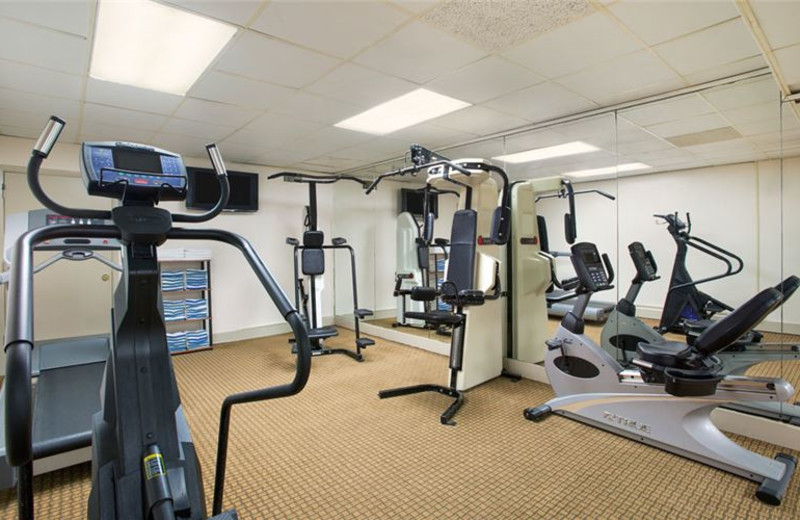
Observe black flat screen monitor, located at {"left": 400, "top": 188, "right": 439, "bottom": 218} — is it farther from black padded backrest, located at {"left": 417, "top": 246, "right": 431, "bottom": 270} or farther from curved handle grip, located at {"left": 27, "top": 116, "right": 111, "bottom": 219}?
curved handle grip, located at {"left": 27, "top": 116, "right": 111, "bottom": 219}

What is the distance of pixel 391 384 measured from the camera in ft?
13.1

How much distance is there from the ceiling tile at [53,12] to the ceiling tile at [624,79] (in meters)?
2.95

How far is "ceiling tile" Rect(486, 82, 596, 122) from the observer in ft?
10.6

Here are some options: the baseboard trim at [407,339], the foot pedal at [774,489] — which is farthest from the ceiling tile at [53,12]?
the baseboard trim at [407,339]

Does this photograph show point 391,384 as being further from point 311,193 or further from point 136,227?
point 136,227

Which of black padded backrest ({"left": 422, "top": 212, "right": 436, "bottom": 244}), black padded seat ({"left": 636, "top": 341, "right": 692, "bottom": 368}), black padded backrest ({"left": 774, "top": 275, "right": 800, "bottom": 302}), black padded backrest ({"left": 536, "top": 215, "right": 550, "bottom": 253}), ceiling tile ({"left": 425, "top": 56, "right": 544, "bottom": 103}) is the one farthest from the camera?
black padded backrest ({"left": 536, "top": 215, "right": 550, "bottom": 253})

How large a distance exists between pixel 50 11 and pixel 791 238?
4.65 meters

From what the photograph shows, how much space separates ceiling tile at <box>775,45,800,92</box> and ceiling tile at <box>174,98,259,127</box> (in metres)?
3.63

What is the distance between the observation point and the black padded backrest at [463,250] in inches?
143

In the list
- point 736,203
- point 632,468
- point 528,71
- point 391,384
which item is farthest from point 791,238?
point 391,384

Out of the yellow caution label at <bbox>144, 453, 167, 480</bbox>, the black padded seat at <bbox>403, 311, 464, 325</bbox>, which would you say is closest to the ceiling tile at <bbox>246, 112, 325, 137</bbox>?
the black padded seat at <bbox>403, 311, 464, 325</bbox>

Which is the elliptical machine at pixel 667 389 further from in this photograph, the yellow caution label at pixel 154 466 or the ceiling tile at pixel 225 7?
the ceiling tile at pixel 225 7

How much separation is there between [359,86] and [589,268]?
7.39ft

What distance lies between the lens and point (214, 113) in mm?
3676
